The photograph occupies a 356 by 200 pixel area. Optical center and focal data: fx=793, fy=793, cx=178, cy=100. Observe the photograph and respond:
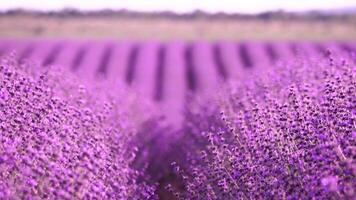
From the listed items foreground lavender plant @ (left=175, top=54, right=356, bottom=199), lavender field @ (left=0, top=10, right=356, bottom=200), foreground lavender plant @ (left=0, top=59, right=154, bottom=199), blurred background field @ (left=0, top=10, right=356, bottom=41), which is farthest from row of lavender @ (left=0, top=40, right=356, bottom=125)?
foreground lavender plant @ (left=175, top=54, right=356, bottom=199)

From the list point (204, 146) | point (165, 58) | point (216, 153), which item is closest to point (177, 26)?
point (165, 58)

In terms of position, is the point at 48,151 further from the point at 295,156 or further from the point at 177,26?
the point at 177,26

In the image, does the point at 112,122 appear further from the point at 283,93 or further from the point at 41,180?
the point at 41,180

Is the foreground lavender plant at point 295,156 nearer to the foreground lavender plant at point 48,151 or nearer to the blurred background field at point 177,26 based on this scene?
the foreground lavender plant at point 48,151

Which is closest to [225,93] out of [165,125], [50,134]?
[165,125]

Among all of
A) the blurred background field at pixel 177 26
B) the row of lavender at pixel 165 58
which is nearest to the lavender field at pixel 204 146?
the row of lavender at pixel 165 58

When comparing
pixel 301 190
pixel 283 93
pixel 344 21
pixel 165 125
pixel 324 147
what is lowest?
pixel 344 21
